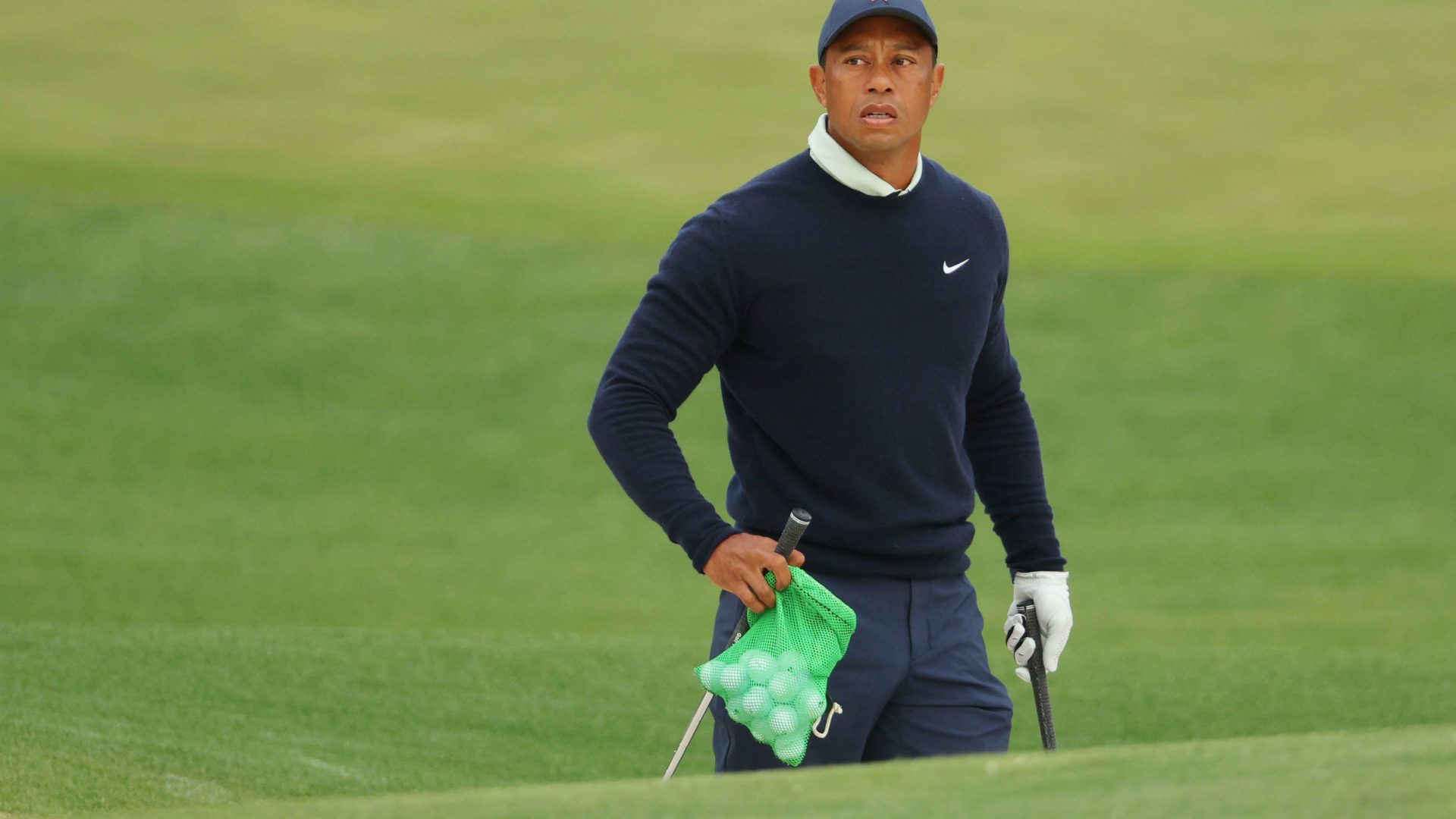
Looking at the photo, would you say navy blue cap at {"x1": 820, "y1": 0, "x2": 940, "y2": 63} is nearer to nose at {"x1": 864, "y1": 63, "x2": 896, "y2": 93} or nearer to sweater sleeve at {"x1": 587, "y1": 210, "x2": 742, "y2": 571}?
nose at {"x1": 864, "y1": 63, "x2": 896, "y2": 93}

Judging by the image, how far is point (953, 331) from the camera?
3.28 m

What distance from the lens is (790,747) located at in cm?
309

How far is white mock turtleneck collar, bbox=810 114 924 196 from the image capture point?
3.26 meters

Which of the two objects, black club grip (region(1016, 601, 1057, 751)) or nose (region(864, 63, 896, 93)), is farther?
black club grip (region(1016, 601, 1057, 751))

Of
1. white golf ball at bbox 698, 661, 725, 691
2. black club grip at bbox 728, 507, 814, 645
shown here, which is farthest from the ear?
white golf ball at bbox 698, 661, 725, 691

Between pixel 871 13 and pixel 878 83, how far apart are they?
0.42 ft

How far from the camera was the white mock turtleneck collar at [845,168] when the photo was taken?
3260 mm

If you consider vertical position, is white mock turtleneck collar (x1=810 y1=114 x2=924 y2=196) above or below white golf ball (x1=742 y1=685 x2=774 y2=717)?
above

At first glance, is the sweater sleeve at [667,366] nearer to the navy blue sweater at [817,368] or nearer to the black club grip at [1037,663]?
the navy blue sweater at [817,368]

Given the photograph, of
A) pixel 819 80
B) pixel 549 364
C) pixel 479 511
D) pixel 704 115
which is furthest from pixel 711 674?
pixel 704 115

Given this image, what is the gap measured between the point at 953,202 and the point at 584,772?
2.19 meters

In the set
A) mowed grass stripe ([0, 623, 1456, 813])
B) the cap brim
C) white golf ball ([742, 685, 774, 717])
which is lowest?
mowed grass stripe ([0, 623, 1456, 813])

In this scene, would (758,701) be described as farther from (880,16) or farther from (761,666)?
(880,16)

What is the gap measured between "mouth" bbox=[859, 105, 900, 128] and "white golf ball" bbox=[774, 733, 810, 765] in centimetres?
102
